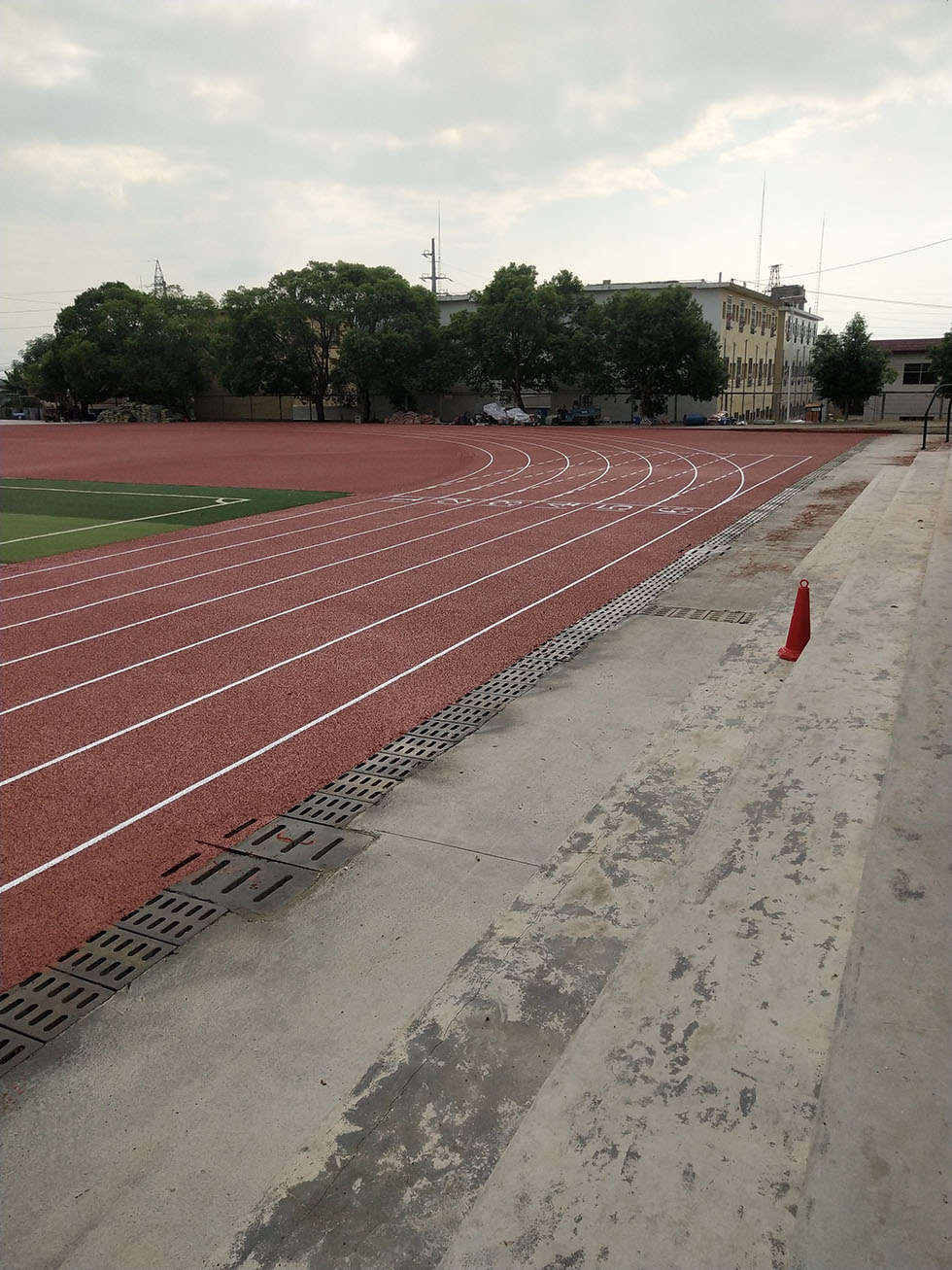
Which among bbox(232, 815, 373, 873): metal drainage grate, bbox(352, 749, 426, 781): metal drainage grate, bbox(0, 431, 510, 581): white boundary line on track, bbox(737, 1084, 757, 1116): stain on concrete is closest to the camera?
bbox(737, 1084, 757, 1116): stain on concrete

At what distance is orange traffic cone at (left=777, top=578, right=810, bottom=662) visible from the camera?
858 cm

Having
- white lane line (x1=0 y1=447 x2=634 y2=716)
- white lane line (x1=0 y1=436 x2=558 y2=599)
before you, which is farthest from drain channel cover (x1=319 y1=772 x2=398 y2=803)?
white lane line (x1=0 y1=436 x2=558 y2=599)

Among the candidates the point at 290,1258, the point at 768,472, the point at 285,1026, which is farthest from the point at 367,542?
the point at 768,472

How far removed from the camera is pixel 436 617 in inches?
430

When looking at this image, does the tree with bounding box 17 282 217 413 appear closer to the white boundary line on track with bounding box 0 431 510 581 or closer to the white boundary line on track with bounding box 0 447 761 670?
the white boundary line on track with bounding box 0 431 510 581

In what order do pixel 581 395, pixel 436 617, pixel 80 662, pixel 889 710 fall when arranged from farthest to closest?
pixel 581 395 → pixel 436 617 → pixel 80 662 → pixel 889 710

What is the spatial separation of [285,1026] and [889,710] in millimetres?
4397

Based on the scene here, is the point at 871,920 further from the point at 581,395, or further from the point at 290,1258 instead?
the point at 581,395

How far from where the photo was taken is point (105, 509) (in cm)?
2162

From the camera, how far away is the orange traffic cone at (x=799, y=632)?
8578 mm

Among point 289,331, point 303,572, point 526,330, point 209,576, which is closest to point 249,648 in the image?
point 303,572

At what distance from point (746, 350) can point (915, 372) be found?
11993 mm

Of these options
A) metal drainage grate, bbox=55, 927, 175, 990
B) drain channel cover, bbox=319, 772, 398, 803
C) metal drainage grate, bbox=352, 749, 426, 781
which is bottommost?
metal drainage grate, bbox=55, 927, 175, 990

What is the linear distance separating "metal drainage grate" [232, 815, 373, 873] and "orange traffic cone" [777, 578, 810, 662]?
486 centimetres
